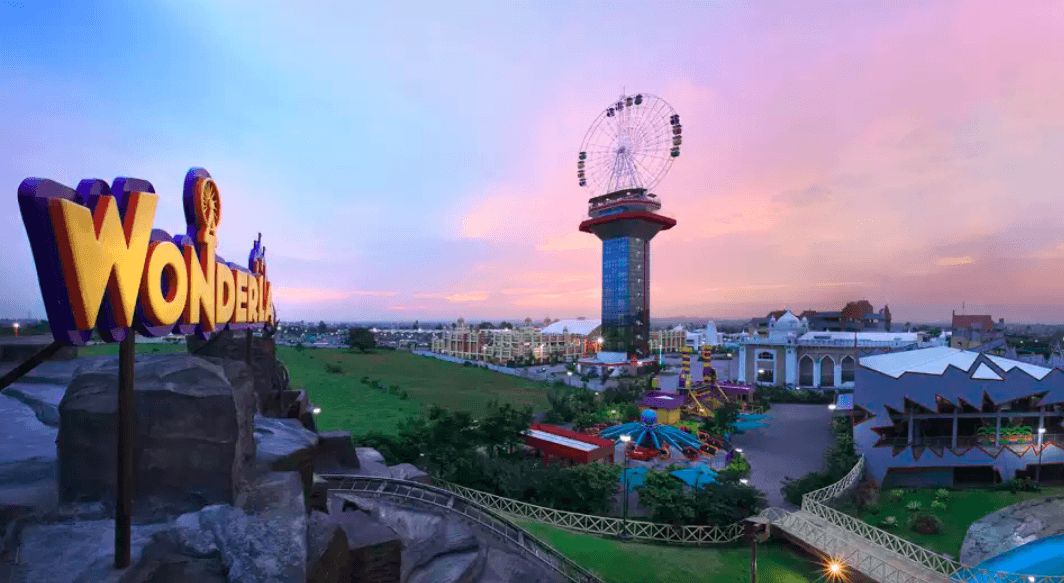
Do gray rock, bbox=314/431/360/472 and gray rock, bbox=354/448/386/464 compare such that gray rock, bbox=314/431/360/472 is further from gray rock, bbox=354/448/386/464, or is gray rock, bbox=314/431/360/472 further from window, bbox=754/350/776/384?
window, bbox=754/350/776/384

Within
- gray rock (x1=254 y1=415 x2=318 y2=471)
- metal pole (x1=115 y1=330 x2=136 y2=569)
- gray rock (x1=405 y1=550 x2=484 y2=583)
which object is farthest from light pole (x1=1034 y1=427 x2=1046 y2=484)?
metal pole (x1=115 y1=330 x2=136 y2=569)

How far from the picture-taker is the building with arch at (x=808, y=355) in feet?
191

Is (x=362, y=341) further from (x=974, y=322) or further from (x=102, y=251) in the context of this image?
(x=974, y=322)

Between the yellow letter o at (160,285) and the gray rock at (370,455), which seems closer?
the yellow letter o at (160,285)

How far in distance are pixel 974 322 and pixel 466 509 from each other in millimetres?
125815

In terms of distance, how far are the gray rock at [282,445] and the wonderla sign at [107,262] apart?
2.95 m

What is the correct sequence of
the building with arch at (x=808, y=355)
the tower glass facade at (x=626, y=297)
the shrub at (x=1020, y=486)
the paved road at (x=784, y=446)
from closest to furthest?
A: the shrub at (x=1020, y=486) < the paved road at (x=784, y=446) < the building with arch at (x=808, y=355) < the tower glass facade at (x=626, y=297)

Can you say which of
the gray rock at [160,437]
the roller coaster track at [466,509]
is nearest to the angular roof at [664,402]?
the roller coaster track at [466,509]

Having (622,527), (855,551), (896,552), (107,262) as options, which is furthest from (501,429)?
(107,262)

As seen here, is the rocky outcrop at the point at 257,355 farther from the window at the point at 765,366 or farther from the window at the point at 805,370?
the window at the point at 805,370

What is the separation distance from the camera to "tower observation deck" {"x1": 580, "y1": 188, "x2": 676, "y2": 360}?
8944 cm

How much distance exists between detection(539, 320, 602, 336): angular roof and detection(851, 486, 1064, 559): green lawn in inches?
3341

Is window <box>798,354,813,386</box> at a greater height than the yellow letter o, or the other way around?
the yellow letter o

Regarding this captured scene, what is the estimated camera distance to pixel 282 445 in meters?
9.94
